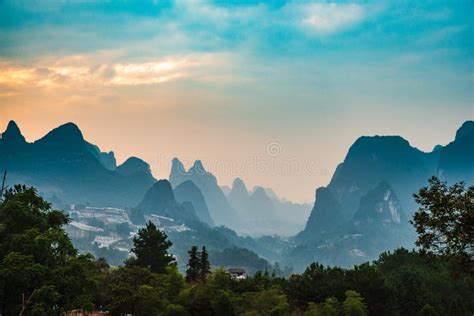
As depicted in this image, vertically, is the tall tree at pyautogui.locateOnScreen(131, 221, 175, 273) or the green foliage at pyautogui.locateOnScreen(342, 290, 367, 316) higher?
the tall tree at pyautogui.locateOnScreen(131, 221, 175, 273)

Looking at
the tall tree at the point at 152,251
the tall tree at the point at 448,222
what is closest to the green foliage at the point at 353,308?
the tall tree at the point at 448,222

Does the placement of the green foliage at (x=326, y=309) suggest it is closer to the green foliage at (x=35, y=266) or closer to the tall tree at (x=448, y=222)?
the green foliage at (x=35, y=266)

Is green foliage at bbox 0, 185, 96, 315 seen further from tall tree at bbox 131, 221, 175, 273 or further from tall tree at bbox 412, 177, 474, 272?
tall tree at bbox 131, 221, 175, 273

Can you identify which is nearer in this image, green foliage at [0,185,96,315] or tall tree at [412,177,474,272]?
tall tree at [412,177,474,272]

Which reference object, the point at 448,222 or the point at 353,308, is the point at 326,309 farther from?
the point at 448,222

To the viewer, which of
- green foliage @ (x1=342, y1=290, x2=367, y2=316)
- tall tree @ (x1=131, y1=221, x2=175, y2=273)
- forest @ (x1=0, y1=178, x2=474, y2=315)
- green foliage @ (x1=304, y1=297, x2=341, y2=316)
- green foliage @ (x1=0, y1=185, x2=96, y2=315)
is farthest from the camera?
tall tree @ (x1=131, y1=221, x2=175, y2=273)

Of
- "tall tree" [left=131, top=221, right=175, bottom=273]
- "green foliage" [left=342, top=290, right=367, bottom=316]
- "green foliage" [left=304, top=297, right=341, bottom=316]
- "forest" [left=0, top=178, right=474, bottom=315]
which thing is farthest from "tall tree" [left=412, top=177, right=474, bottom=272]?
"tall tree" [left=131, top=221, right=175, bottom=273]

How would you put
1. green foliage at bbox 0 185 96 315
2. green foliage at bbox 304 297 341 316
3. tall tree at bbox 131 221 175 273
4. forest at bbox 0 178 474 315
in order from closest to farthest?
forest at bbox 0 178 474 315 → green foliage at bbox 0 185 96 315 → green foliage at bbox 304 297 341 316 → tall tree at bbox 131 221 175 273
